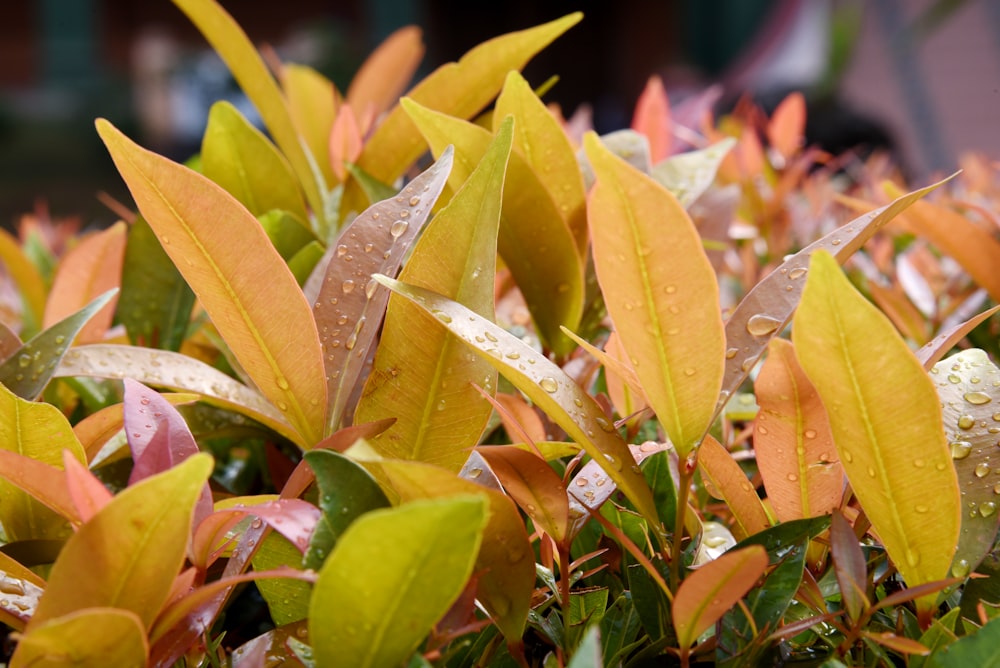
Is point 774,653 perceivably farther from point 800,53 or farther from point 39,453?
point 800,53

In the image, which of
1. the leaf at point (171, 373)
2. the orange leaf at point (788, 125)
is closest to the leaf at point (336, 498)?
the leaf at point (171, 373)

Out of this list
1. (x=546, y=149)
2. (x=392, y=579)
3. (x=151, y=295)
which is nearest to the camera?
(x=392, y=579)

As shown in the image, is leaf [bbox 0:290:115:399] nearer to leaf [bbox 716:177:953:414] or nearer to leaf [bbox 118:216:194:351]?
leaf [bbox 118:216:194:351]

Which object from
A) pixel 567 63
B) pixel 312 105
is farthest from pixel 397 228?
pixel 567 63

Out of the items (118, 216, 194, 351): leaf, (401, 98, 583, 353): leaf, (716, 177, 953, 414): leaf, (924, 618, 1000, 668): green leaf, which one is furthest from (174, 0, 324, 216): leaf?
(924, 618, 1000, 668): green leaf

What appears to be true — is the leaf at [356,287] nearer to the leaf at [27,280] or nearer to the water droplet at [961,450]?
the water droplet at [961,450]

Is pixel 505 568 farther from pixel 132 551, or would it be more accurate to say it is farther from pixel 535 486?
pixel 132 551
